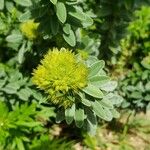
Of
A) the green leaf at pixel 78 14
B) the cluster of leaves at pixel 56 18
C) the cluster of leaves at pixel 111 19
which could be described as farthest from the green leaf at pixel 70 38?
the cluster of leaves at pixel 111 19

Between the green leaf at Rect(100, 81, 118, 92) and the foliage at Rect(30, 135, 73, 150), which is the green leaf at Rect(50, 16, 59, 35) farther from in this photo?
the foliage at Rect(30, 135, 73, 150)

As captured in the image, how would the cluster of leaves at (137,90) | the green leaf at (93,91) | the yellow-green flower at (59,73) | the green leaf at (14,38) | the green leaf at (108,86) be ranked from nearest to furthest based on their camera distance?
the yellow-green flower at (59,73) → the green leaf at (93,91) → the green leaf at (108,86) → the green leaf at (14,38) → the cluster of leaves at (137,90)

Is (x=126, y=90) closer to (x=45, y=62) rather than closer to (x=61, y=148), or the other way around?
(x=61, y=148)

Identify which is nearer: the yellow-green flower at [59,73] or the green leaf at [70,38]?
the yellow-green flower at [59,73]

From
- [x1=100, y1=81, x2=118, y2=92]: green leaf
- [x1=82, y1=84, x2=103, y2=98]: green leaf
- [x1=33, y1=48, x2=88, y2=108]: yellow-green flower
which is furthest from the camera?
[x1=100, y1=81, x2=118, y2=92]: green leaf

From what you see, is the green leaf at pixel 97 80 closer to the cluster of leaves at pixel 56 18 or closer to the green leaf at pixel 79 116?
the green leaf at pixel 79 116

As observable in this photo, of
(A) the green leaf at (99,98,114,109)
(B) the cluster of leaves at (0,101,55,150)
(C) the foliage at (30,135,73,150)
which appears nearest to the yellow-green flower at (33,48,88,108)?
(A) the green leaf at (99,98,114,109)

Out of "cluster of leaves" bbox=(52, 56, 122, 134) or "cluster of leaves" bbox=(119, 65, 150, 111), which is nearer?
"cluster of leaves" bbox=(52, 56, 122, 134)
